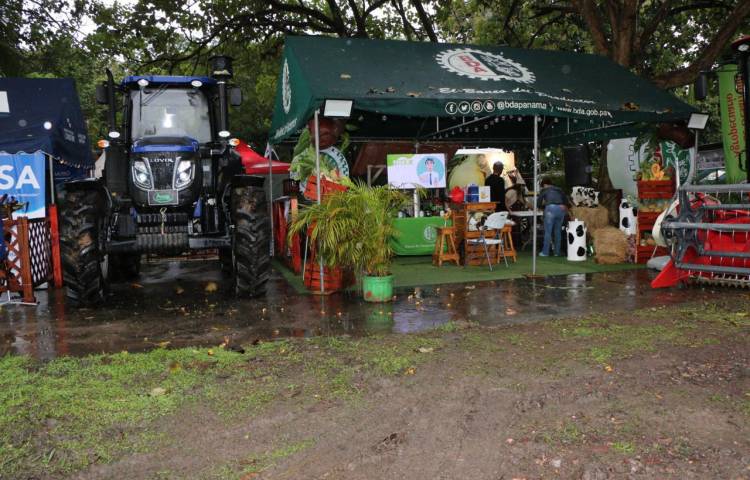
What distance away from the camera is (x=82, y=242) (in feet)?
22.2

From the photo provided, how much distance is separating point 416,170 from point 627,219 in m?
4.09

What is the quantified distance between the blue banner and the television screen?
20.2 ft

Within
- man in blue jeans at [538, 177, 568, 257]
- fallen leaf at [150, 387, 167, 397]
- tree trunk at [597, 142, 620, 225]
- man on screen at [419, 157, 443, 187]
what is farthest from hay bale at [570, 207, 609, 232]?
fallen leaf at [150, 387, 167, 397]

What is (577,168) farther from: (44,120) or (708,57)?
(44,120)

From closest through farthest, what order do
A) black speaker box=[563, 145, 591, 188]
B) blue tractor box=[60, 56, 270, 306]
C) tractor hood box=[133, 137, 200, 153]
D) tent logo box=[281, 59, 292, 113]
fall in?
blue tractor box=[60, 56, 270, 306] → tractor hood box=[133, 137, 200, 153] → tent logo box=[281, 59, 292, 113] → black speaker box=[563, 145, 591, 188]

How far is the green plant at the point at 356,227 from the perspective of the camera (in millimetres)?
7145

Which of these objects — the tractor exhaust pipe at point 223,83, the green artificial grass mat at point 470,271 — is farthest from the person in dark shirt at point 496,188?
the tractor exhaust pipe at point 223,83

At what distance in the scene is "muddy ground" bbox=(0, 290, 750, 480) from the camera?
300 cm

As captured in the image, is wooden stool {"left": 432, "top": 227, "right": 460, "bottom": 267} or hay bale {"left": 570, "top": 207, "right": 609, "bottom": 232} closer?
wooden stool {"left": 432, "top": 227, "right": 460, "bottom": 267}

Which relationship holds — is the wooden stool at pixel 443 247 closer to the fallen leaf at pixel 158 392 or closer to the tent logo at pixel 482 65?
the tent logo at pixel 482 65

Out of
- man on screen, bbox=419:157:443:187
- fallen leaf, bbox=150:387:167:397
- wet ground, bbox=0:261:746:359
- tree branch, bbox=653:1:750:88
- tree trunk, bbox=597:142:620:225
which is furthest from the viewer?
tree trunk, bbox=597:142:620:225

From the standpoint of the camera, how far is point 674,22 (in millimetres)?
17422

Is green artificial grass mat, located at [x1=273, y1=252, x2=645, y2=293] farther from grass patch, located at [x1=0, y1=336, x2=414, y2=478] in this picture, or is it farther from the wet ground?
grass patch, located at [x1=0, y1=336, x2=414, y2=478]

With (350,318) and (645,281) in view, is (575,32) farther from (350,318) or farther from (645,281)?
(350,318)
